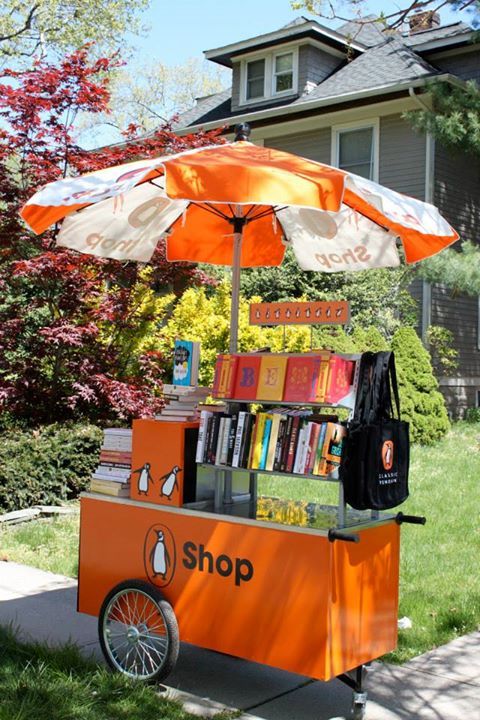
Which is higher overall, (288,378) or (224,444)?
(288,378)

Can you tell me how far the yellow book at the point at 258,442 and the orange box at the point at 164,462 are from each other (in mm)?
448

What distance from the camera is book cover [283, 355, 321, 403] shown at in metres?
4.27

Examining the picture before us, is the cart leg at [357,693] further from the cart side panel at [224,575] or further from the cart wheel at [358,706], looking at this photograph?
the cart side panel at [224,575]

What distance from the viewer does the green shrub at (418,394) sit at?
13.0 meters

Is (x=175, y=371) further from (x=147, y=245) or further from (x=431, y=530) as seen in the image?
(x=431, y=530)

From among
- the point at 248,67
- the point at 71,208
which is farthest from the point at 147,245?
the point at 248,67

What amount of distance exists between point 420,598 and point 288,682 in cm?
164

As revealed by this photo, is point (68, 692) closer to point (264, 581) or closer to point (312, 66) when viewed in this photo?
point (264, 581)

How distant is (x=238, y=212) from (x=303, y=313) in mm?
1141

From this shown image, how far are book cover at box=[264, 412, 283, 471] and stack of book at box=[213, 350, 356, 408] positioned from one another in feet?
0.30

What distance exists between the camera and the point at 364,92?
56.9 feet

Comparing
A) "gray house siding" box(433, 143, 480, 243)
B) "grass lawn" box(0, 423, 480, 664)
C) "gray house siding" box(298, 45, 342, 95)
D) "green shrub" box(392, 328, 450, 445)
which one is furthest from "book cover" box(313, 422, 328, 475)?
"gray house siding" box(298, 45, 342, 95)

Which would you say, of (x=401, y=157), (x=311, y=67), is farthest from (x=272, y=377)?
(x=311, y=67)

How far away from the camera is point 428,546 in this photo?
7.25 metres
